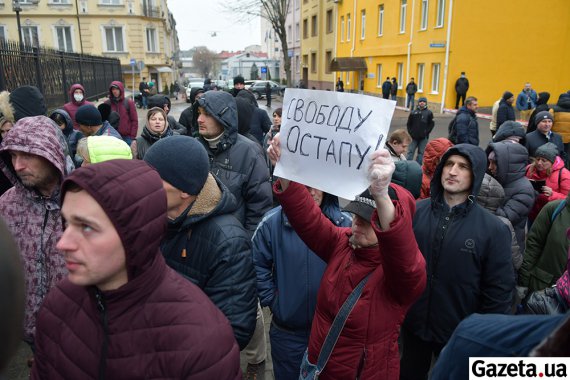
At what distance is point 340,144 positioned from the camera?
71.4 inches

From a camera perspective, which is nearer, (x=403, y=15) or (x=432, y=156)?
(x=432, y=156)

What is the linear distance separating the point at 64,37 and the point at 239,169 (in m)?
44.6

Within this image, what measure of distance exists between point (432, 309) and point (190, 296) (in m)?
1.82

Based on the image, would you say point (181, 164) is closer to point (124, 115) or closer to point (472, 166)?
point (472, 166)

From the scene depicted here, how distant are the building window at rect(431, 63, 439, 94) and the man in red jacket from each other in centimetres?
2236

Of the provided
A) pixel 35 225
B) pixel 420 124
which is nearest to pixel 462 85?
pixel 420 124

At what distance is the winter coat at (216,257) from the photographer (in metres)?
2.11

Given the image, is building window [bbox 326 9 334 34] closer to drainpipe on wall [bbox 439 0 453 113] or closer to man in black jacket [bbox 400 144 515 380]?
drainpipe on wall [bbox 439 0 453 113]

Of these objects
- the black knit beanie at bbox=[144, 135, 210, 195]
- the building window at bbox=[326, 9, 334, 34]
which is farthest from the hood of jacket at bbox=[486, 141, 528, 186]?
the building window at bbox=[326, 9, 334, 34]

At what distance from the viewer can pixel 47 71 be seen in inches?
429

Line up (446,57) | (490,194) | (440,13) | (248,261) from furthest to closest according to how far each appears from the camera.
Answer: (440,13) → (446,57) → (490,194) → (248,261)

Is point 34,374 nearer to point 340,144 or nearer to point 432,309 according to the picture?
point 340,144

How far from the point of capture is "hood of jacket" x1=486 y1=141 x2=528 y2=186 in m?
3.99

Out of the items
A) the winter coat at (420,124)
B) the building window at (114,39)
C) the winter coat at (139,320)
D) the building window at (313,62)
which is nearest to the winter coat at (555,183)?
the winter coat at (139,320)
